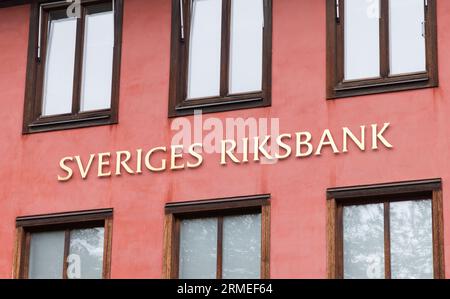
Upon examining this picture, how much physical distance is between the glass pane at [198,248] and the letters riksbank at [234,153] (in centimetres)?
93

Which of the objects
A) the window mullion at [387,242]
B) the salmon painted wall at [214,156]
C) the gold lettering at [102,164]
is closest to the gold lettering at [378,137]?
the salmon painted wall at [214,156]

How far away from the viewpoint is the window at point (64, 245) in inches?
1054

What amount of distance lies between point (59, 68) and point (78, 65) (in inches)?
14.4

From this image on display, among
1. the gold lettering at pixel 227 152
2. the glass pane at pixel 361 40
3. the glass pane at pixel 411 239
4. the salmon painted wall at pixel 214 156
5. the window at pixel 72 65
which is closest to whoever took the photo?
the glass pane at pixel 411 239

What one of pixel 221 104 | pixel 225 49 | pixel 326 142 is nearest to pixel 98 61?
pixel 225 49

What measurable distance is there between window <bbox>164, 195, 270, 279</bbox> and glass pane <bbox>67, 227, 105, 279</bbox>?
127 cm

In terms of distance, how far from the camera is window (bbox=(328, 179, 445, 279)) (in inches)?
973

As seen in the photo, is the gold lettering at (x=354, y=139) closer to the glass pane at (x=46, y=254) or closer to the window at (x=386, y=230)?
the window at (x=386, y=230)

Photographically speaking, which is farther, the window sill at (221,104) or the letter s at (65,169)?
the letter s at (65,169)

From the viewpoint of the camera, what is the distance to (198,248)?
1031 inches

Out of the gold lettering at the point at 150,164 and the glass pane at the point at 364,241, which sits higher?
the gold lettering at the point at 150,164

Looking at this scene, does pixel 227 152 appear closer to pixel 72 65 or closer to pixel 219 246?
pixel 219 246

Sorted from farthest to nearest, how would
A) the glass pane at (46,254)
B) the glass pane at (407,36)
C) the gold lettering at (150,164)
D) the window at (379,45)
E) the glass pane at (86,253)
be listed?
1. the glass pane at (46,254)
2. the glass pane at (86,253)
3. the gold lettering at (150,164)
4. the glass pane at (407,36)
5. the window at (379,45)

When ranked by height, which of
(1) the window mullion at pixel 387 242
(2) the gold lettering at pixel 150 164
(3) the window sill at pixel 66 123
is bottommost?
(1) the window mullion at pixel 387 242
